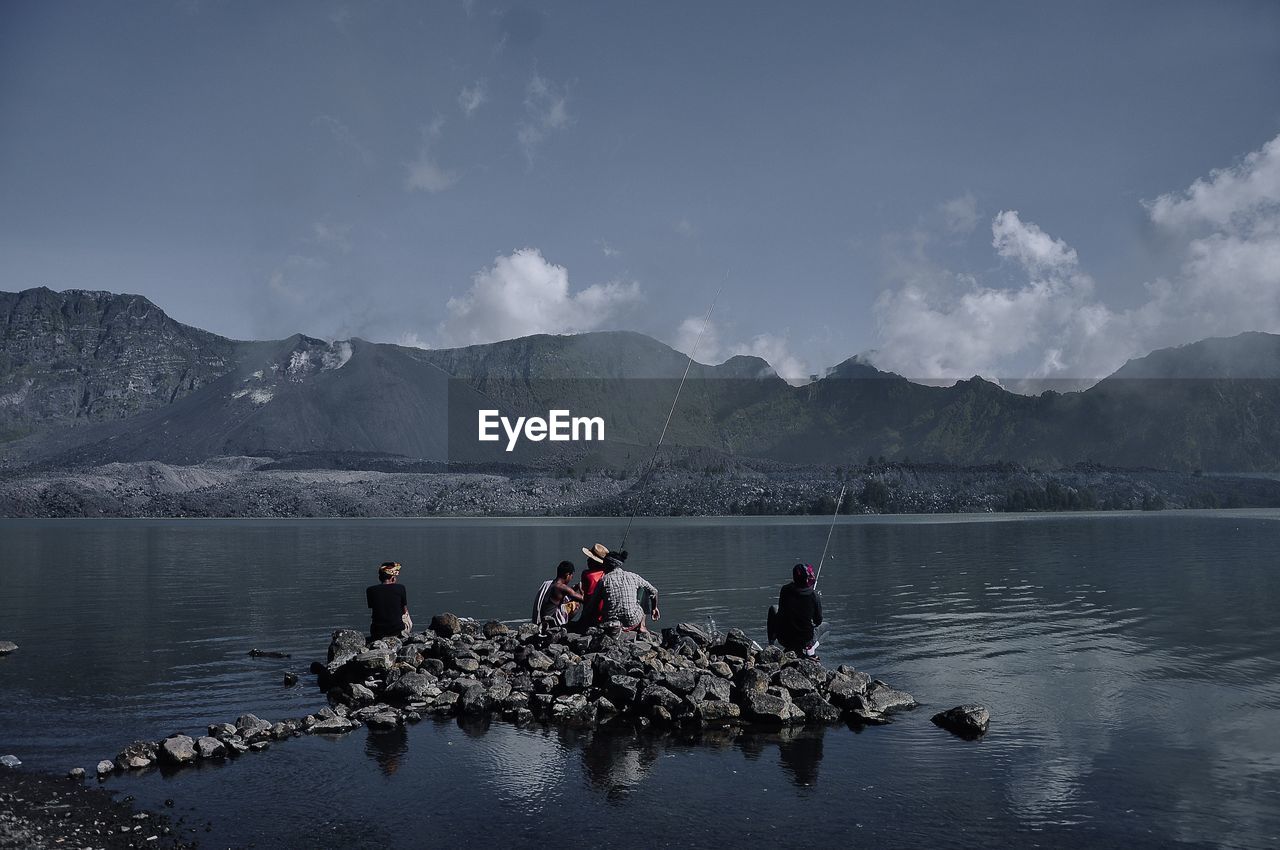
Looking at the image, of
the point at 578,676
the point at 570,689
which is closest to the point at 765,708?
the point at 578,676

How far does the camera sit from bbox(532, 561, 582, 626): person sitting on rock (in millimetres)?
24672

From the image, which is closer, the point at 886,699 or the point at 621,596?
the point at 886,699

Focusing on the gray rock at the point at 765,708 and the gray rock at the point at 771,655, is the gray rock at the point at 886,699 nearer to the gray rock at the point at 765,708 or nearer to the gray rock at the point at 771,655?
the gray rock at the point at 765,708

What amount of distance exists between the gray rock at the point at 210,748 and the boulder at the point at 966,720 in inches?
512

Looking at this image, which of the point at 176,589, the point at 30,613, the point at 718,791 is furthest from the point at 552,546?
the point at 718,791

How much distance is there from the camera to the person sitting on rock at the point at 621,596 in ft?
73.2

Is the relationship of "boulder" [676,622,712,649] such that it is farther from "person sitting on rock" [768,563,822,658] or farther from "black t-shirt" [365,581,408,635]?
"black t-shirt" [365,581,408,635]

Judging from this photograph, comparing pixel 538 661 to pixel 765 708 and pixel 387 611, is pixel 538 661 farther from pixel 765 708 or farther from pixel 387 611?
pixel 765 708

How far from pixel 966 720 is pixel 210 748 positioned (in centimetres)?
1356

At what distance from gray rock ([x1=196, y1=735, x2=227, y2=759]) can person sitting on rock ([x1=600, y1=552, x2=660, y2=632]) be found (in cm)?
922

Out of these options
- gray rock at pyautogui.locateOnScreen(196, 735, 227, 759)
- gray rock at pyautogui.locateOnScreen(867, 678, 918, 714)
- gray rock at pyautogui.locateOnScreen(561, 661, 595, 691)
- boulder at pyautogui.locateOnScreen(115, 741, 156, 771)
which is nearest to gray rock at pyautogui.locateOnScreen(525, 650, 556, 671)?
gray rock at pyautogui.locateOnScreen(561, 661, 595, 691)

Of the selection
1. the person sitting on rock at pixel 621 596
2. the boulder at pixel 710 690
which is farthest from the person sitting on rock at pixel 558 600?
the boulder at pixel 710 690

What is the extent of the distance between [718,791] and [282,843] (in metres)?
6.09

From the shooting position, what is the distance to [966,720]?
57.8ft
